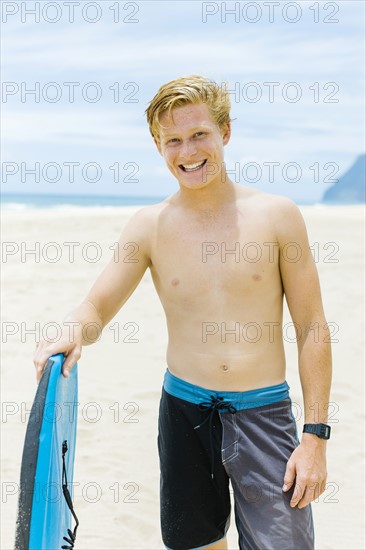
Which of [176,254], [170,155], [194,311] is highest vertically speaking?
[170,155]

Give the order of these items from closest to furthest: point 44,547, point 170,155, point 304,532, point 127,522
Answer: point 44,547 → point 304,532 → point 170,155 → point 127,522

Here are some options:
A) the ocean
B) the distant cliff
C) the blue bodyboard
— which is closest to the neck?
the blue bodyboard

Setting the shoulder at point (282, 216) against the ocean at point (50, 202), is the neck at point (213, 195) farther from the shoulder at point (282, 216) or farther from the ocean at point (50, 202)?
the ocean at point (50, 202)

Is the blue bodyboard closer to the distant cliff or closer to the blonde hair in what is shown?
the blonde hair

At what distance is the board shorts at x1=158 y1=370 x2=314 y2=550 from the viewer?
6.97 feet

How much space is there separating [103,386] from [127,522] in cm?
209

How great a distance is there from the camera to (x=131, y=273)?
2.42 m

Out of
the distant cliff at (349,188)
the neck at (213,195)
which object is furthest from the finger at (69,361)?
the distant cliff at (349,188)

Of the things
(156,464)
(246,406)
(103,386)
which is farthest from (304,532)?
(103,386)

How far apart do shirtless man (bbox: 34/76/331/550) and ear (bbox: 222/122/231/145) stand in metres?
0.01

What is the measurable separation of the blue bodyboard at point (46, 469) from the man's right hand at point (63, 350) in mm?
25

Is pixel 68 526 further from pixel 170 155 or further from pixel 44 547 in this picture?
pixel 170 155

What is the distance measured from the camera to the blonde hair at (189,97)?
2229mm

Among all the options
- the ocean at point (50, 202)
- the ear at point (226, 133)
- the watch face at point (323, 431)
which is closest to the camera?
the watch face at point (323, 431)
